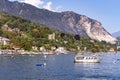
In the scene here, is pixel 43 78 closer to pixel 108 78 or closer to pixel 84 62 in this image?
pixel 108 78

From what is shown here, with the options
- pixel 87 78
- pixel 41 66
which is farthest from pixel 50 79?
pixel 41 66

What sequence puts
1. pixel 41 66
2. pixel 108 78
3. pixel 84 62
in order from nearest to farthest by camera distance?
pixel 108 78, pixel 41 66, pixel 84 62

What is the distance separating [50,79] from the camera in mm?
78875

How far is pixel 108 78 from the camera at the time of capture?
82.8 metres

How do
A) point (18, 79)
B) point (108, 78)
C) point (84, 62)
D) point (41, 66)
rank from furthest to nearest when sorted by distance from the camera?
point (84, 62) → point (41, 66) → point (108, 78) → point (18, 79)

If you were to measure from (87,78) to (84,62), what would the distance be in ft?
189

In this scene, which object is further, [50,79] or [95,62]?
[95,62]

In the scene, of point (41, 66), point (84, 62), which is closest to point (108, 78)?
point (41, 66)

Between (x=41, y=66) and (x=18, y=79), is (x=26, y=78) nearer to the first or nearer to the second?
(x=18, y=79)

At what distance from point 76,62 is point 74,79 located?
202 ft

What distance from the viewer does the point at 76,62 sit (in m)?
141

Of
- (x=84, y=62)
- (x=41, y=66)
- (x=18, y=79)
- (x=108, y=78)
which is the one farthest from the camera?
(x=84, y=62)

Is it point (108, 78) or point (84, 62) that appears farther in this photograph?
point (84, 62)

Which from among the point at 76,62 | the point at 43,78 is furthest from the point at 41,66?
the point at 43,78
